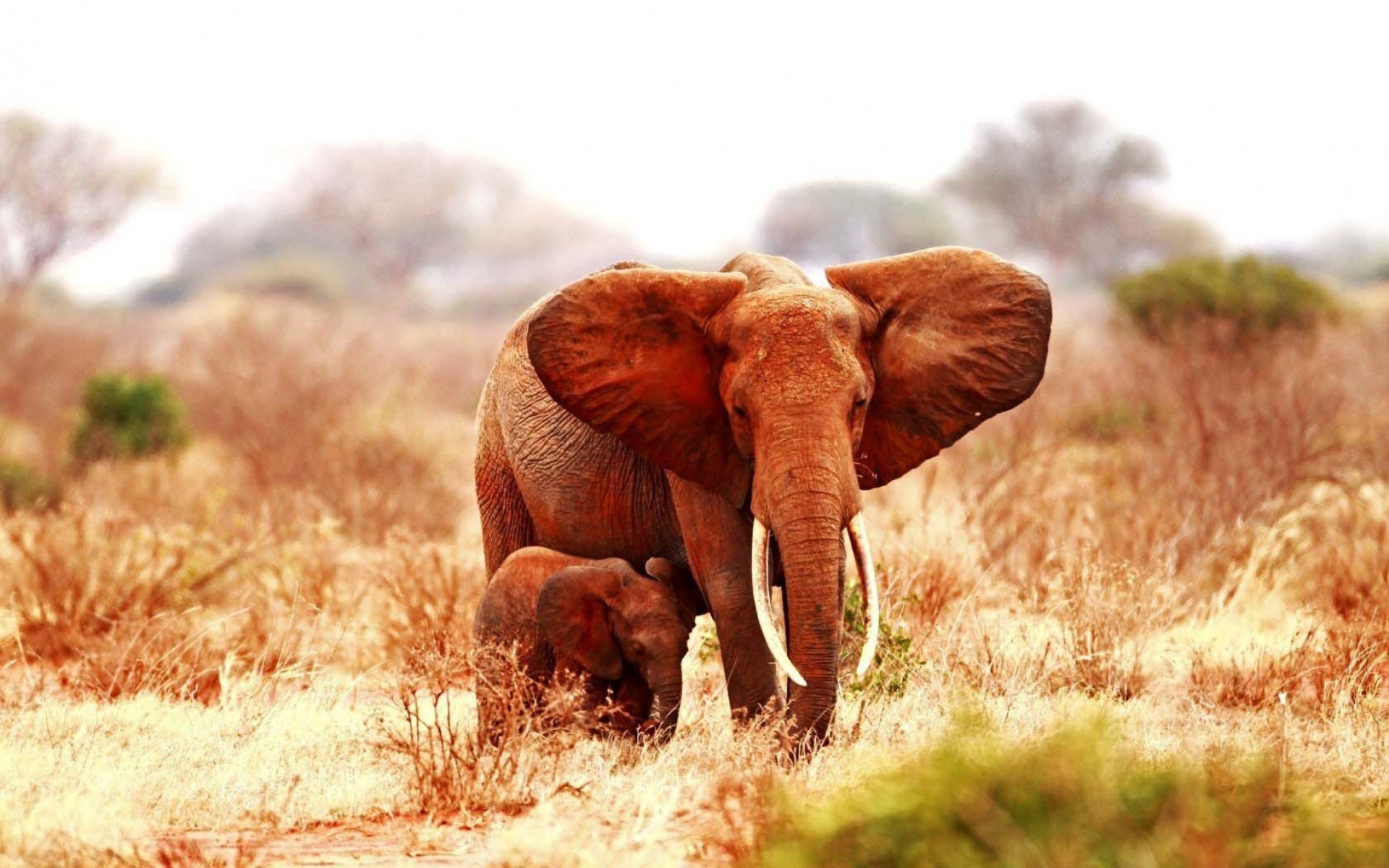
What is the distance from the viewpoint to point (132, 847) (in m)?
5.45

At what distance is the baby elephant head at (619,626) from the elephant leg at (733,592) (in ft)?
0.60

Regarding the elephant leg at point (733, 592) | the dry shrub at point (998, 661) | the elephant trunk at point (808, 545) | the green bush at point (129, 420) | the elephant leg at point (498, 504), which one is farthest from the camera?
the green bush at point (129, 420)

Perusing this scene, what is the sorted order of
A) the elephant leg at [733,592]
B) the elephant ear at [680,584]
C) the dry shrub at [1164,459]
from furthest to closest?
the dry shrub at [1164,459]
the elephant ear at [680,584]
the elephant leg at [733,592]

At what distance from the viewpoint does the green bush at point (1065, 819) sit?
4203 millimetres

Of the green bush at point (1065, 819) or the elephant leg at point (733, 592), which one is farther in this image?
the elephant leg at point (733, 592)

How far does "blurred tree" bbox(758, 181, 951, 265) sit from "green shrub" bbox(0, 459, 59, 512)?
128ft

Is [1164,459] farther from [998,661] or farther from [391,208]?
[391,208]

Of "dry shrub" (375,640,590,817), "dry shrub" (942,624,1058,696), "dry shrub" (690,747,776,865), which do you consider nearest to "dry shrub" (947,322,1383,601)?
"dry shrub" (942,624,1058,696)

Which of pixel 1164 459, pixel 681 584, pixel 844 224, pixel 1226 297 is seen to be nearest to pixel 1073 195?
pixel 844 224

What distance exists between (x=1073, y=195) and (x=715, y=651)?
4528 cm

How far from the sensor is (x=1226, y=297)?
21.3 meters

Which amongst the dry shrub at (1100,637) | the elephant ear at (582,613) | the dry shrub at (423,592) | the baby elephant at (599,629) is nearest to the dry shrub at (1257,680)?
the dry shrub at (1100,637)

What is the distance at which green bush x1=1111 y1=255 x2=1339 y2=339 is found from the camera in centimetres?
2109

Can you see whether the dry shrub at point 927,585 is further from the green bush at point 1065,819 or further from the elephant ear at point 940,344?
the green bush at point 1065,819
